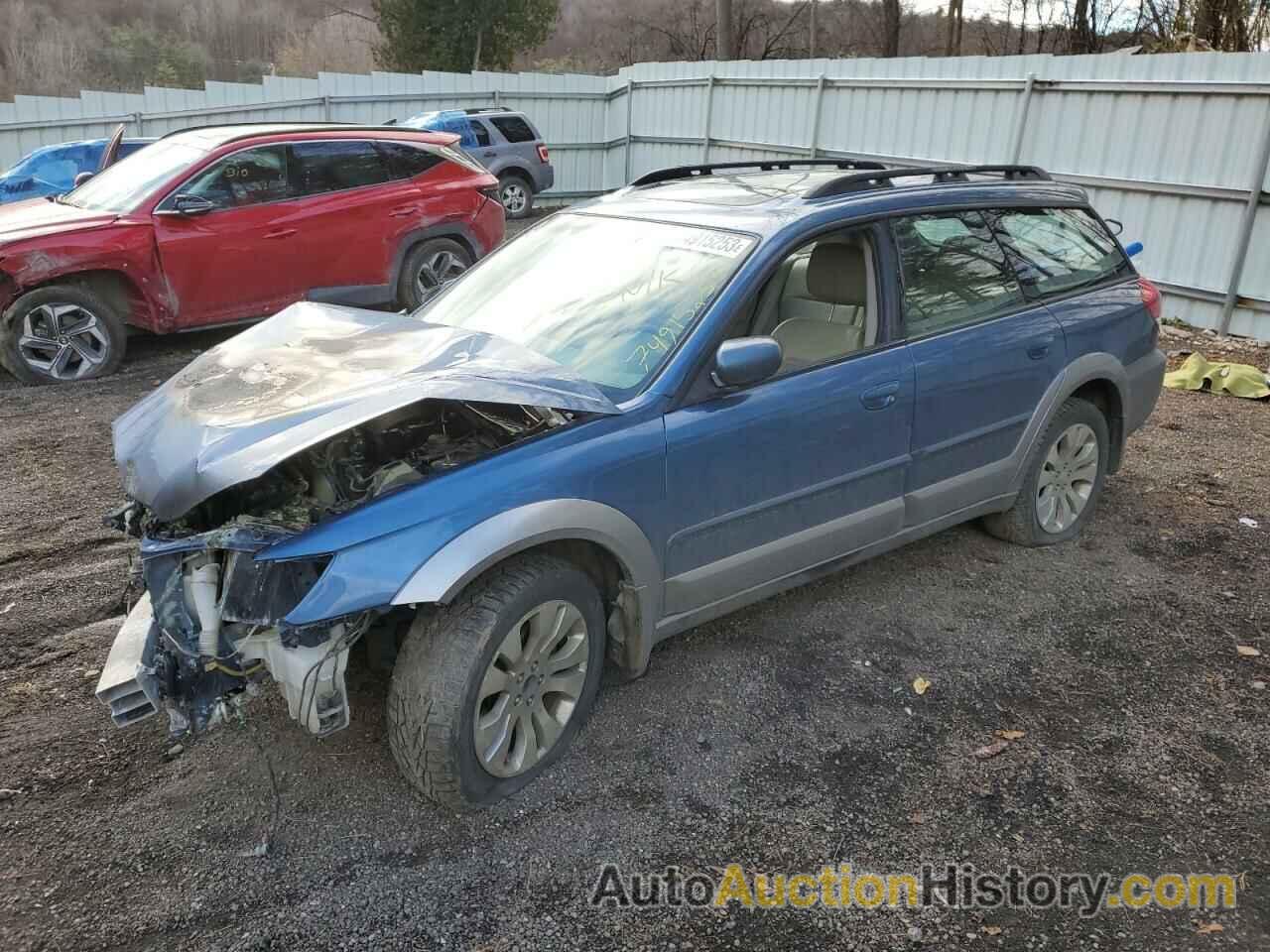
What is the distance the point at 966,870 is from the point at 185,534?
238cm

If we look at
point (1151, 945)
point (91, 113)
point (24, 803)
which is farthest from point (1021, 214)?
point (91, 113)

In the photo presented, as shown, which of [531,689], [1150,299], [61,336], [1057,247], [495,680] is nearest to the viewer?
[495,680]

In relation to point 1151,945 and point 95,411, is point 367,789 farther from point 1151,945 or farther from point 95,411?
point 95,411

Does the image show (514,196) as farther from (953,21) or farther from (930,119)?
(953,21)

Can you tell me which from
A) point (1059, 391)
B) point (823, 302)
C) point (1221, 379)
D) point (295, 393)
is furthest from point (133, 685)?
point (1221, 379)

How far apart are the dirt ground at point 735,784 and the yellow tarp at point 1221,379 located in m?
3.77

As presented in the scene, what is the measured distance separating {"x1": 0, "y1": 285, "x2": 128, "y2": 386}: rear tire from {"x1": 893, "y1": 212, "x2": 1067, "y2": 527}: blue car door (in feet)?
20.0

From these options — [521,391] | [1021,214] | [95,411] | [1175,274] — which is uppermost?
[1021,214]

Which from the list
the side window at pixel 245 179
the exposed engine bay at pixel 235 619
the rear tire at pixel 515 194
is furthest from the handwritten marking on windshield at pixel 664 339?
the rear tire at pixel 515 194

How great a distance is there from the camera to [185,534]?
2672mm

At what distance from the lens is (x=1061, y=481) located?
4680 mm

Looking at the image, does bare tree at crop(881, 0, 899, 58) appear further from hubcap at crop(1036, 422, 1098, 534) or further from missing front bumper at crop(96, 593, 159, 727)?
missing front bumper at crop(96, 593, 159, 727)

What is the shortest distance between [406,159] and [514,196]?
8.34m

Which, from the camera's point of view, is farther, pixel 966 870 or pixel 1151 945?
pixel 966 870
